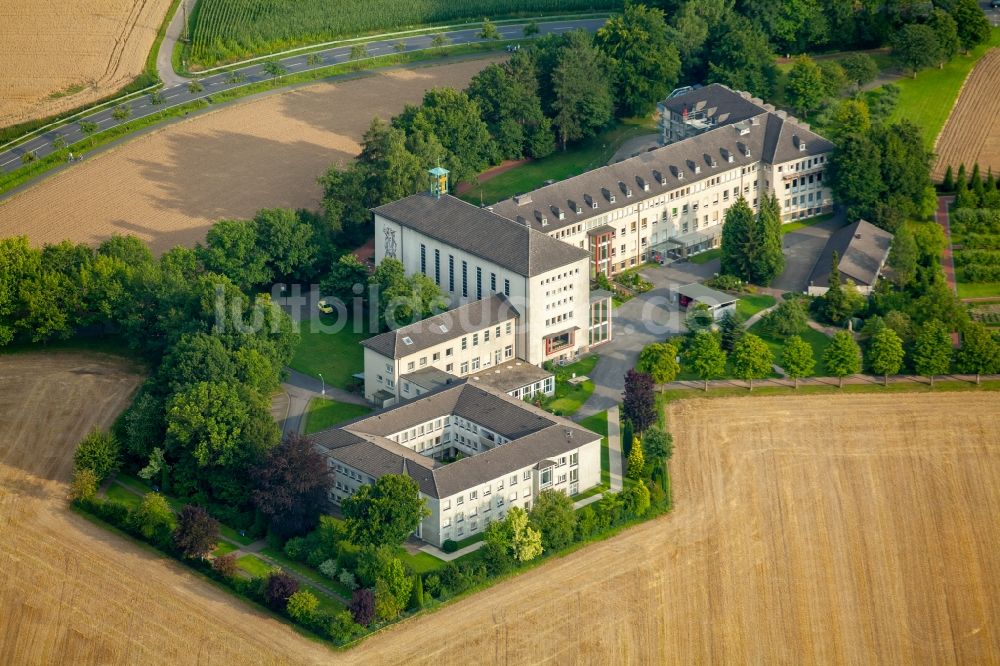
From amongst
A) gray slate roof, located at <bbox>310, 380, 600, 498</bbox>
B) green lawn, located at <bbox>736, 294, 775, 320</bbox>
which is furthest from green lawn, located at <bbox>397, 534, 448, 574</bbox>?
green lawn, located at <bbox>736, 294, 775, 320</bbox>

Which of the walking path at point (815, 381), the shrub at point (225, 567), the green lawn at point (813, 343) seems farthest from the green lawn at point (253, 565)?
the green lawn at point (813, 343)

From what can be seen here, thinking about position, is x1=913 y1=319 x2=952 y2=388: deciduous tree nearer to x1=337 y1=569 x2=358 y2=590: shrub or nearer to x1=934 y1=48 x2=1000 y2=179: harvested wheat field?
x1=934 y1=48 x2=1000 y2=179: harvested wheat field

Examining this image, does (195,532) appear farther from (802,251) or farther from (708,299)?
(802,251)

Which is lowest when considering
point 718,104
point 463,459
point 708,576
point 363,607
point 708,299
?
point 708,576

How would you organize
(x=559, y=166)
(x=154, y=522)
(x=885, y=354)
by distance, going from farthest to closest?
(x=559, y=166), (x=885, y=354), (x=154, y=522)

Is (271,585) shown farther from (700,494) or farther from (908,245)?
(908,245)

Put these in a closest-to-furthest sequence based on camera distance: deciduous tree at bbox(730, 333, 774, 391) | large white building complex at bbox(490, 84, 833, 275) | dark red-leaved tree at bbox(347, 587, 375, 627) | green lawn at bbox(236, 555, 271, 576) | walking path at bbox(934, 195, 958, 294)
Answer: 1. dark red-leaved tree at bbox(347, 587, 375, 627)
2. green lawn at bbox(236, 555, 271, 576)
3. deciduous tree at bbox(730, 333, 774, 391)
4. large white building complex at bbox(490, 84, 833, 275)
5. walking path at bbox(934, 195, 958, 294)

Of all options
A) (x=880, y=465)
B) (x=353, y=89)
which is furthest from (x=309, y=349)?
(x=353, y=89)

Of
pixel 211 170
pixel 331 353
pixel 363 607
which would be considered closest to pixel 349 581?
pixel 363 607
